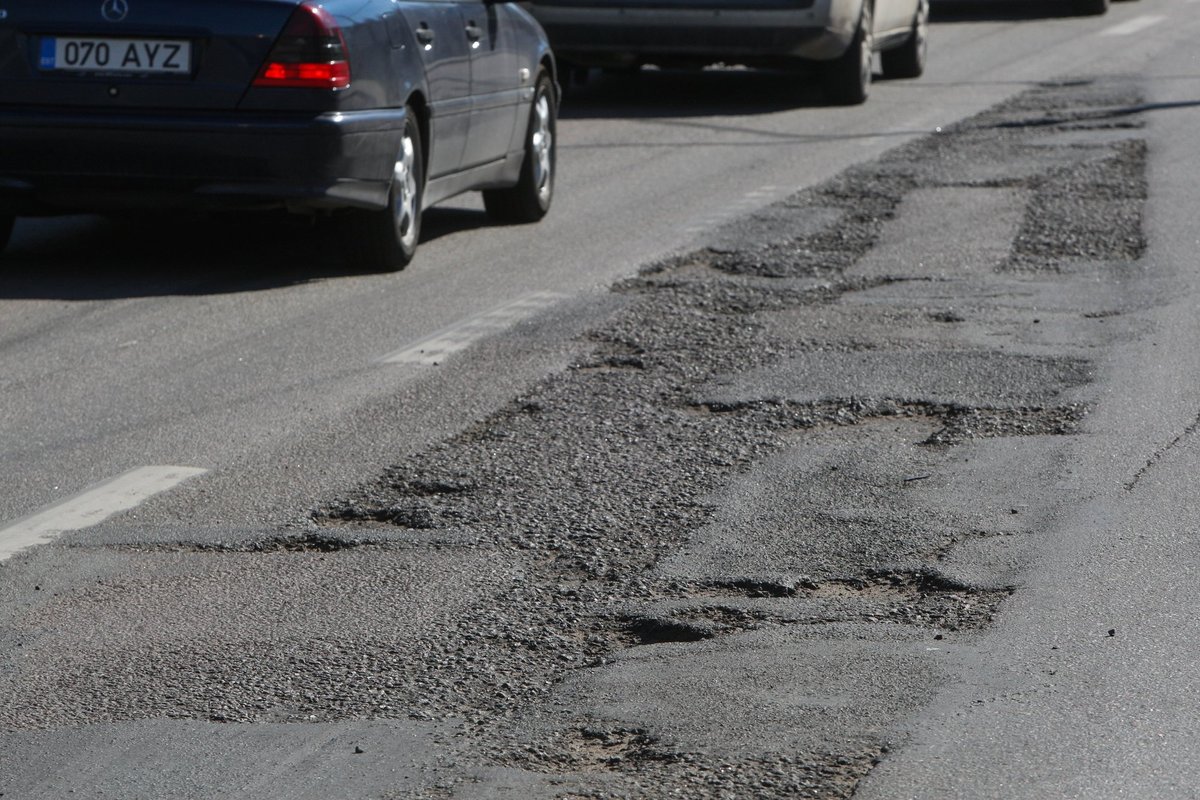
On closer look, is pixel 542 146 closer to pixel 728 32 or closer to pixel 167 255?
pixel 167 255

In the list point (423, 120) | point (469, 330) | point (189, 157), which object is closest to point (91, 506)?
point (469, 330)

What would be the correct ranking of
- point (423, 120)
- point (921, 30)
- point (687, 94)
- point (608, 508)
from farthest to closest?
point (921, 30) → point (687, 94) → point (423, 120) → point (608, 508)

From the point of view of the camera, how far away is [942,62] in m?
20.0

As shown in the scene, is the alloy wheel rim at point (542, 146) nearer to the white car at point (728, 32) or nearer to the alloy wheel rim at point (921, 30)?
the white car at point (728, 32)

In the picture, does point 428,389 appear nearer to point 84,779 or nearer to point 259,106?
point 259,106

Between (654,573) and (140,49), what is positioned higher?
(140,49)

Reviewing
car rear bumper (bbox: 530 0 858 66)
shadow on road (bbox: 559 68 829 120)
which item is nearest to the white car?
→ car rear bumper (bbox: 530 0 858 66)

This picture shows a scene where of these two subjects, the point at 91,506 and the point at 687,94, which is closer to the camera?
the point at 91,506

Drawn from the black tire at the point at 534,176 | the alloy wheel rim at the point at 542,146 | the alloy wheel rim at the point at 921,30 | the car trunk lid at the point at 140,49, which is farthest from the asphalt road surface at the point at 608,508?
the alloy wheel rim at the point at 921,30

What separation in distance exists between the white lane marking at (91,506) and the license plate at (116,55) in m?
2.86

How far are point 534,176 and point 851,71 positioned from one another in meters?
6.24

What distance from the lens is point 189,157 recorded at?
800 cm

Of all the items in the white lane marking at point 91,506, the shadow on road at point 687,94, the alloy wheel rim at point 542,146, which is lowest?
the shadow on road at point 687,94

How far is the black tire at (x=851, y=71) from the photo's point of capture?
15.7m
